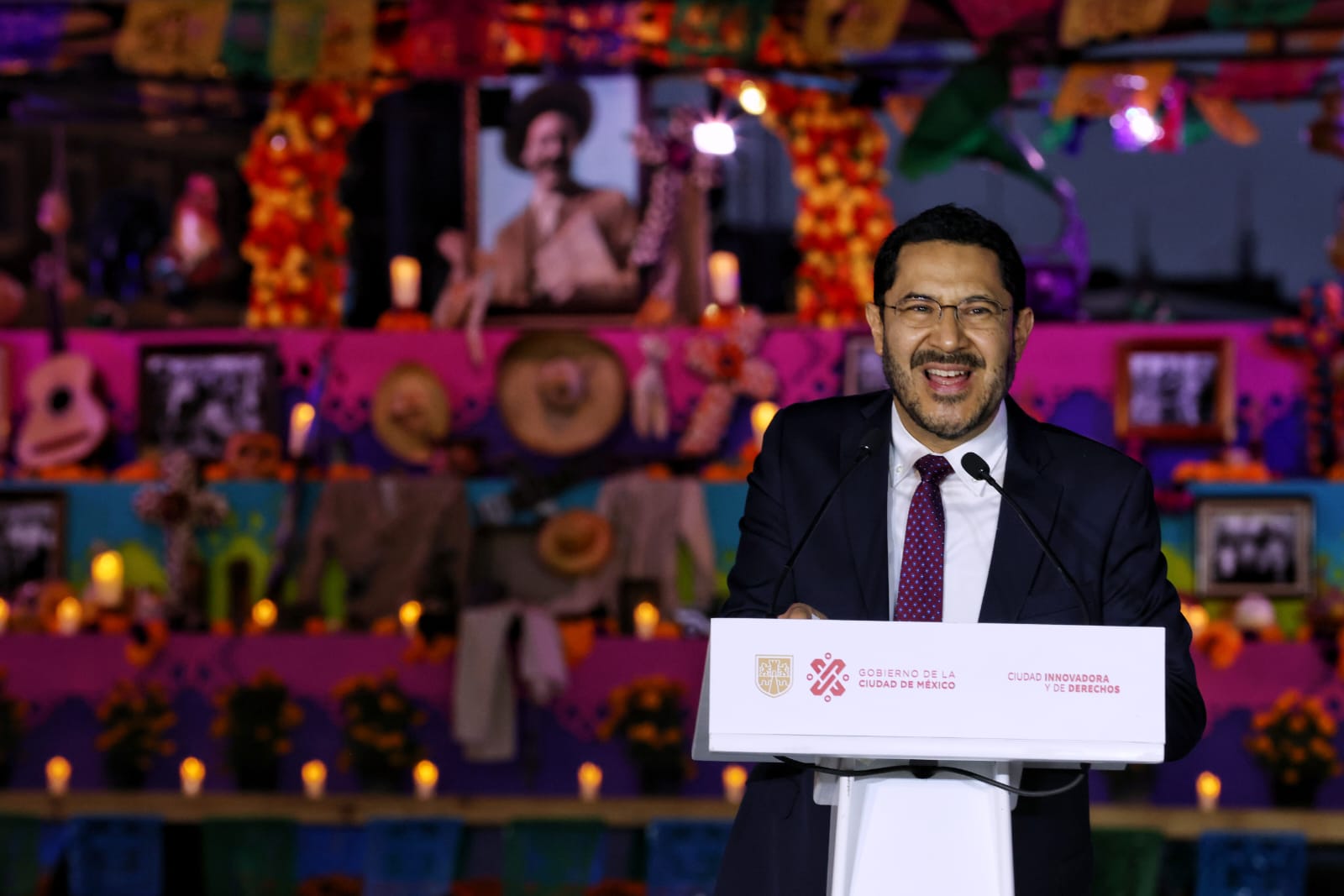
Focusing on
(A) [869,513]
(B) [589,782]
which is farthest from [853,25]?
(A) [869,513]

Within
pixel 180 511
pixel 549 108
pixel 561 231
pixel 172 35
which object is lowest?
pixel 180 511

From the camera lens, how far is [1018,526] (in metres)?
2.12

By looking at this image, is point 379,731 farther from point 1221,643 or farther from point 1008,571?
point 1008,571

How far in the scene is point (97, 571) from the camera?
606 cm

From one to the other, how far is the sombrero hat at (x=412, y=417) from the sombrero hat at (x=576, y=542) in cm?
58

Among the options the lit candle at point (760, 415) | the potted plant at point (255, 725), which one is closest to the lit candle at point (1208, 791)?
the lit candle at point (760, 415)

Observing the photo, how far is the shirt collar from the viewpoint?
221cm

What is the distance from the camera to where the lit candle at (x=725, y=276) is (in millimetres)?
6172

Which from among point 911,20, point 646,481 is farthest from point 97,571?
point 911,20

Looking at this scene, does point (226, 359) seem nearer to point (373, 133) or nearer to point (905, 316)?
point (373, 133)

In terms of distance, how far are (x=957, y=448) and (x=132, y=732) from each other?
4331 mm

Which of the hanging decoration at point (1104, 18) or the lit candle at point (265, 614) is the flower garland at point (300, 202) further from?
the hanging decoration at point (1104, 18)

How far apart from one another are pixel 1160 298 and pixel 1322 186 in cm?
79

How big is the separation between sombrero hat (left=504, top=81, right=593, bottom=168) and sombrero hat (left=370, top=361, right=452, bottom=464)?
918 millimetres
